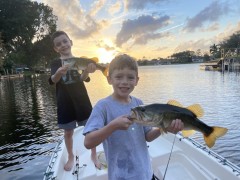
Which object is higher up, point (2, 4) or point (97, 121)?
point (2, 4)

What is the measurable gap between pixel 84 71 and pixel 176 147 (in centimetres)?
263

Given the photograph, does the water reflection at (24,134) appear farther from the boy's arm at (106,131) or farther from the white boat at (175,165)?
the boy's arm at (106,131)

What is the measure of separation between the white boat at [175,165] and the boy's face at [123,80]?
1833 mm

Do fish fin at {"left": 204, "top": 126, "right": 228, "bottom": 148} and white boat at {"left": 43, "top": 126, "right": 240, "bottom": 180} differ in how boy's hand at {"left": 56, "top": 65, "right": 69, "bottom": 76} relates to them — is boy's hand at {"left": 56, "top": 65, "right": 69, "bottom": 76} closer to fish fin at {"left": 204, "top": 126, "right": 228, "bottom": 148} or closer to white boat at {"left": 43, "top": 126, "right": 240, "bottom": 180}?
white boat at {"left": 43, "top": 126, "right": 240, "bottom": 180}

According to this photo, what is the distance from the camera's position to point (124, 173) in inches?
116

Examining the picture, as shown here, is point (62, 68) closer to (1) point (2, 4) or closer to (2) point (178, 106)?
(2) point (178, 106)

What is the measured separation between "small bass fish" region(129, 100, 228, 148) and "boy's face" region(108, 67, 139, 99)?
0.43 meters

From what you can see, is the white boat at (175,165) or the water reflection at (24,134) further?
the water reflection at (24,134)

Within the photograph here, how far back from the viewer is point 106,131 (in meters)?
2.65

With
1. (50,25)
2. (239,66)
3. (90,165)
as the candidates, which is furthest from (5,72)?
(90,165)

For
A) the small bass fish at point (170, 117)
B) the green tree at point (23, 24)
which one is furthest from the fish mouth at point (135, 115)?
the green tree at point (23, 24)

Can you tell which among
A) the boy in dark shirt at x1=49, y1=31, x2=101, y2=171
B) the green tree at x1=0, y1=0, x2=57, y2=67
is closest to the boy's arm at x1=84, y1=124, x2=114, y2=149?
the boy in dark shirt at x1=49, y1=31, x2=101, y2=171

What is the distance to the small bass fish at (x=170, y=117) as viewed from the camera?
2.59 metres

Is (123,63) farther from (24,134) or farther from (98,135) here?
(24,134)
